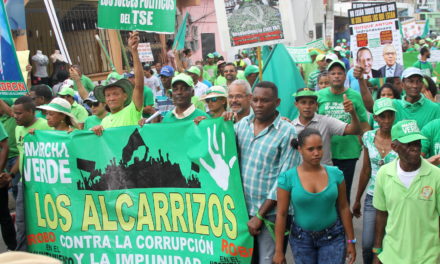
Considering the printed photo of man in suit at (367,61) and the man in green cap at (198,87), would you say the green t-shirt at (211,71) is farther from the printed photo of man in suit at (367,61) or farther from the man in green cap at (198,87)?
the printed photo of man in suit at (367,61)

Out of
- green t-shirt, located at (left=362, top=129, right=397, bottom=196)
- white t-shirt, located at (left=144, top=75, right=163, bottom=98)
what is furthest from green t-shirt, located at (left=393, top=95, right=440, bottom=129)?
white t-shirt, located at (left=144, top=75, right=163, bottom=98)

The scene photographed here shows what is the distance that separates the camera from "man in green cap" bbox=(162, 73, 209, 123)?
5.46m

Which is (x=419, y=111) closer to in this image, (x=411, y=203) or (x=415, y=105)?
(x=415, y=105)

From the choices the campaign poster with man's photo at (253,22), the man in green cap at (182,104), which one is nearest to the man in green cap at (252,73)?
the campaign poster with man's photo at (253,22)

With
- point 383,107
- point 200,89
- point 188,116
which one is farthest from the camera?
point 200,89

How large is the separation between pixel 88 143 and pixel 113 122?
16.8 inches

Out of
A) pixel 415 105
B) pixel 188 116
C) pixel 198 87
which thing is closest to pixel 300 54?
pixel 198 87

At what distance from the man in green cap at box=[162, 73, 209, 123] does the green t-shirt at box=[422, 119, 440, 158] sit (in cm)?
183

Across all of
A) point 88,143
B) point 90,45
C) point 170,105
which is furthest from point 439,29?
point 88,143

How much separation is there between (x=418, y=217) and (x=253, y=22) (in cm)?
364

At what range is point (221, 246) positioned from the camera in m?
4.75

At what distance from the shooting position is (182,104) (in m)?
5.58

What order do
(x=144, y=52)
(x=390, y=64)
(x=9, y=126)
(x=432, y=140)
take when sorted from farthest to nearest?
(x=144, y=52) < (x=390, y=64) < (x=9, y=126) < (x=432, y=140)

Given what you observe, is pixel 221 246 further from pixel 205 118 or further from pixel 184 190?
pixel 205 118
